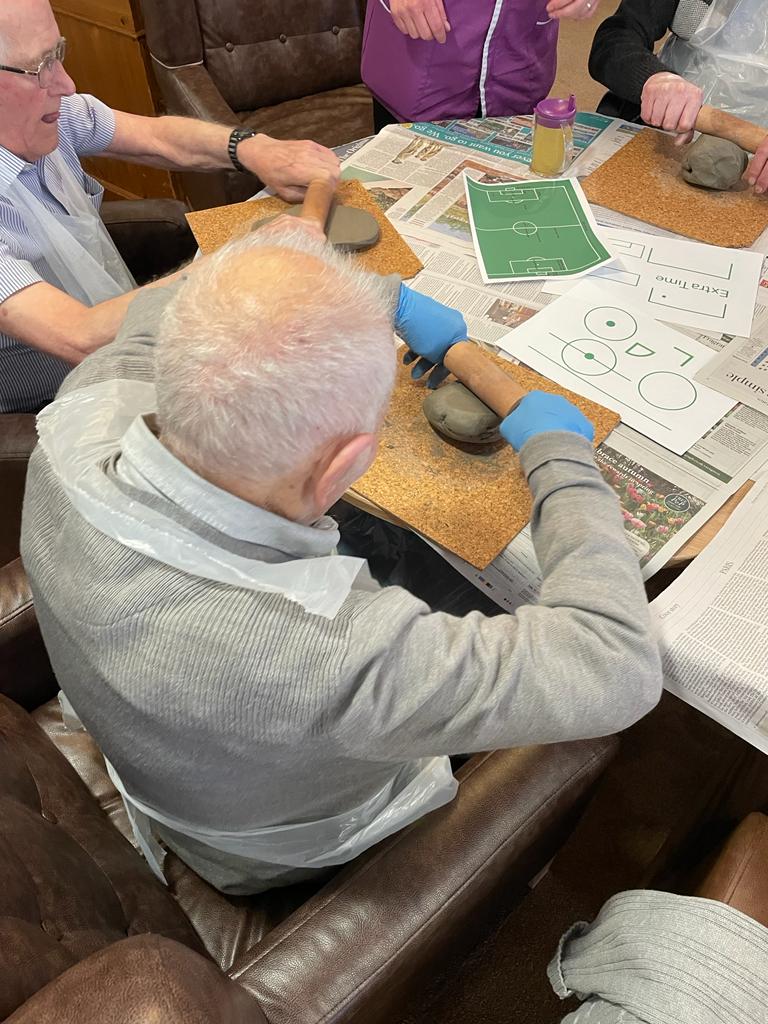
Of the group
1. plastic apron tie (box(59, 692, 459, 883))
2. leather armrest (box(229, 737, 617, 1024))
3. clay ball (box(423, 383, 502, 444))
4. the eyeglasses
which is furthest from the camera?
the eyeglasses

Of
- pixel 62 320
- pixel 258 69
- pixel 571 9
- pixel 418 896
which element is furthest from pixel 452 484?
pixel 258 69

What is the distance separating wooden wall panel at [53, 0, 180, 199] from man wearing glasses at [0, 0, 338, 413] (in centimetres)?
86

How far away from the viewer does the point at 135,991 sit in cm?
55

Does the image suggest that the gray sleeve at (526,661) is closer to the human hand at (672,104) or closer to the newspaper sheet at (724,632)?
the newspaper sheet at (724,632)

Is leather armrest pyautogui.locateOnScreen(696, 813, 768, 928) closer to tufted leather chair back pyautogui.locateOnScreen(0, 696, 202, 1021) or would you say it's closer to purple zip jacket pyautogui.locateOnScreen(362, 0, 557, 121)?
tufted leather chair back pyautogui.locateOnScreen(0, 696, 202, 1021)

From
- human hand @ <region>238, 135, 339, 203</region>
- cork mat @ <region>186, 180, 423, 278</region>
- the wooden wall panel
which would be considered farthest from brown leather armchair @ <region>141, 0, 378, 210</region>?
cork mat @ <region>186, 180, 423, 278</region>

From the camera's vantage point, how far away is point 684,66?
175 centimetres

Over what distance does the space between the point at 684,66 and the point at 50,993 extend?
2.02 m

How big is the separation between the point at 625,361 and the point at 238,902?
0.93 m

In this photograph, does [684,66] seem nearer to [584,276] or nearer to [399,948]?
[584,276]

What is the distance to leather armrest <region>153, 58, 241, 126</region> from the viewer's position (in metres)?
2.04

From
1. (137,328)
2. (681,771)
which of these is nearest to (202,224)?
(137,328)

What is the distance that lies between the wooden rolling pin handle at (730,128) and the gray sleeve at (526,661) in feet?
3.46

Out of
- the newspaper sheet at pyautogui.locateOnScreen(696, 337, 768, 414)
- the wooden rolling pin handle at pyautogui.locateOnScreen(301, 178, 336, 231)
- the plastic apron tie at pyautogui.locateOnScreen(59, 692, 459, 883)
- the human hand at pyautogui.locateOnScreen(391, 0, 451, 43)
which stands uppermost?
the human hand at pyautogui.locateOnScreen(391, 0, 451, 43)
